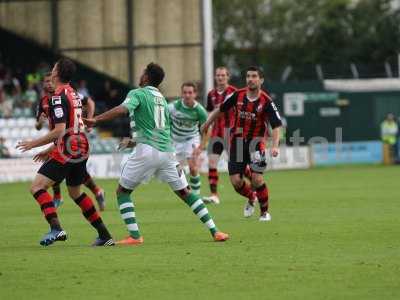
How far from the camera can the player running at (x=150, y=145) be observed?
1335 cm

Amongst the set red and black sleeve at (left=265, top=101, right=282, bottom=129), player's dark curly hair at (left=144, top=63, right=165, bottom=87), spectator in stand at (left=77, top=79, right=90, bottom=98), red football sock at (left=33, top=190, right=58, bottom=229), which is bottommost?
red football sock at (left=33, top=190, right=58, bottom=229)

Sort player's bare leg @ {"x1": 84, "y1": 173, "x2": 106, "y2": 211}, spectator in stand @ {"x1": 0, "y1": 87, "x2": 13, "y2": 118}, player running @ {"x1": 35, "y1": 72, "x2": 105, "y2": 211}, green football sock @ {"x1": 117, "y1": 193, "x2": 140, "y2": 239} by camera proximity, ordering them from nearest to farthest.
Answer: green football sock @ {"x1": 117, "y1": 193, "x2": 140, "y2": 239} < player running @ {"x1": 35, "y1": 72, "x2": 105, "y2": 211} < player's bare leg @ {"x1": 84, "y1": 173, "x2": 106, "y2": 211} < spectator in stand @ {"x1": 0, "y1": 87, "x2": 13, "y2": 118}

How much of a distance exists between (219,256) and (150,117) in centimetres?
212

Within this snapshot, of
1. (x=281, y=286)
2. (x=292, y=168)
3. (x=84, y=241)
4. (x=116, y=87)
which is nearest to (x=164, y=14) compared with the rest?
(x=116, y=87)

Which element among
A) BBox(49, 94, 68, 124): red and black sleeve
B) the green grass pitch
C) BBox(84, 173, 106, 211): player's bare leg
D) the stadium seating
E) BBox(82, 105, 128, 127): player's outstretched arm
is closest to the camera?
the green grass pitch

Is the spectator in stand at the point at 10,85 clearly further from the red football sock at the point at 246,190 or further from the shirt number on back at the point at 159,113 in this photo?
the shirt number on back at the point at 159,113

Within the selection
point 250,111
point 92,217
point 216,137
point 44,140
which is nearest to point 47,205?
point 92,217

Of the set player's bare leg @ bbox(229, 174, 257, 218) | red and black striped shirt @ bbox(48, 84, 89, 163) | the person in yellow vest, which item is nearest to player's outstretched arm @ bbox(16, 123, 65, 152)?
red and black striped shirt @ bbox(48, 84, 89, 163)

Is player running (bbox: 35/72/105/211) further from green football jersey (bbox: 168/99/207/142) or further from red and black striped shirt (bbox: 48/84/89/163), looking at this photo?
red and black striped shirt (bbox: 48/84/89/163)

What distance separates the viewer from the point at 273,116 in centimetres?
1678

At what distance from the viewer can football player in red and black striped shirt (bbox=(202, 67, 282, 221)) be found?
54.9 feet

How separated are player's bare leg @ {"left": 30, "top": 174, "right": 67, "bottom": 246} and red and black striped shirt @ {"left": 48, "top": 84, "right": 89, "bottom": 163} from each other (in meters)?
0.33

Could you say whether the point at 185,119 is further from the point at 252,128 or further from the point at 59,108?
the point at 59,108

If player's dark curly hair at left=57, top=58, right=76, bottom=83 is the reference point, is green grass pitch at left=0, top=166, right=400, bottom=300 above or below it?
below
